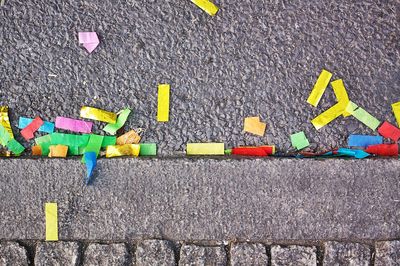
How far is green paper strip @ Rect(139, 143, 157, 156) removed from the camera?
2.83 m

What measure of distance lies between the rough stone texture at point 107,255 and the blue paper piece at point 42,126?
62 cm

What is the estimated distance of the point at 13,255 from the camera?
9.17ft

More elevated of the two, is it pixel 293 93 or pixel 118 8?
pixel 118 8

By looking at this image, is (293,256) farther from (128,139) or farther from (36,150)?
(36,150)

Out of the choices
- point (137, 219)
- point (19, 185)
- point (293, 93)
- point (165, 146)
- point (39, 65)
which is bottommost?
point (137, 219)

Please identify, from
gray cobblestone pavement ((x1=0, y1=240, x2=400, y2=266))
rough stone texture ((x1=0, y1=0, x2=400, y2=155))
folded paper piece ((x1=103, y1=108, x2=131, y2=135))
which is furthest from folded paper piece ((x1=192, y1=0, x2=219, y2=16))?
gray cobblestone pavement ((x1=0, y1=240, x2=400, y2=266))

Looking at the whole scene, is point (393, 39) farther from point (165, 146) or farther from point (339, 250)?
point (165, 146)

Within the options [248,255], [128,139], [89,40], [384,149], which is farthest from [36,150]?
[384,149]

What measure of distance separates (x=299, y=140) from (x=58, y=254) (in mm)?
1323

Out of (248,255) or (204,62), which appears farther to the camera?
(204,62)

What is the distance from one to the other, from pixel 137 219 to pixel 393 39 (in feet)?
5.16

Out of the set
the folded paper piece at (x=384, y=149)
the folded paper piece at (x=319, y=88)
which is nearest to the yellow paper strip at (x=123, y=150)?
the folded paper piece at (x=319, y=88)

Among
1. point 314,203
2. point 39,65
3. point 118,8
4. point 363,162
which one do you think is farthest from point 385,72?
point 39,65

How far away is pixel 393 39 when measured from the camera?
286cm
